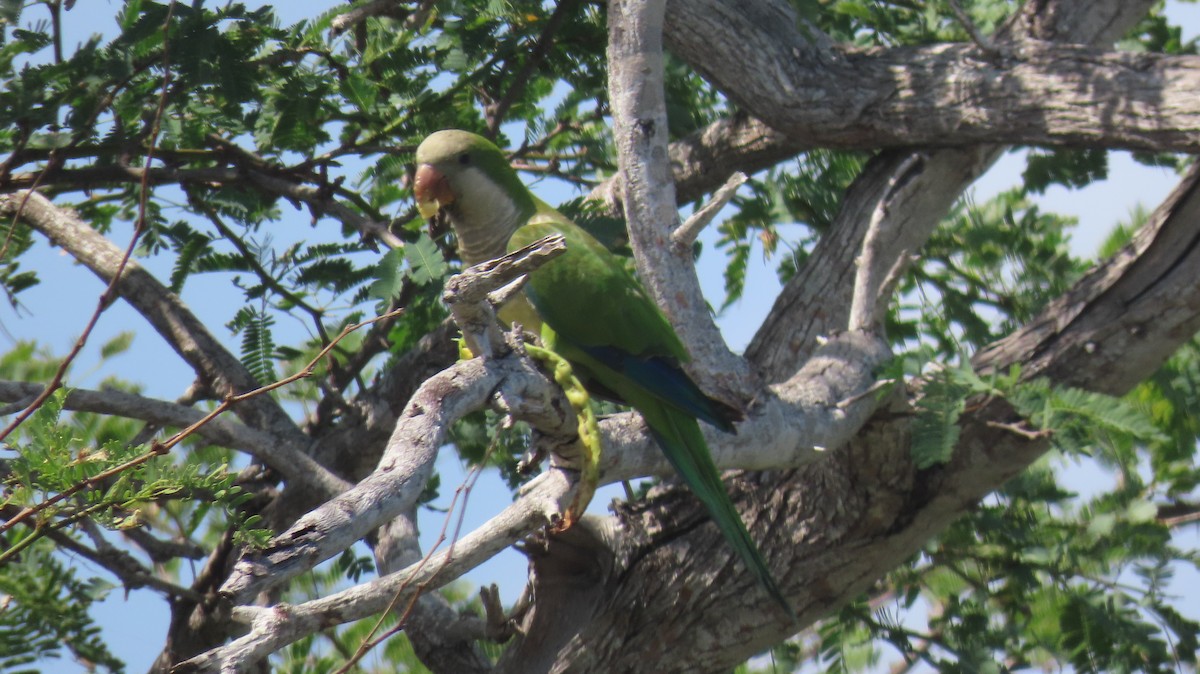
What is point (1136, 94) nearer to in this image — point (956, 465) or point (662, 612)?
point (956, 465)

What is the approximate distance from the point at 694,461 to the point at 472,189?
110 cm

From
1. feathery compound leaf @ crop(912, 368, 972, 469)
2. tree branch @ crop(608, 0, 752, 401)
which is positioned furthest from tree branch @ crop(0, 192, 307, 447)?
feathery compound leaf @ crop(912, 368, 972, 469)

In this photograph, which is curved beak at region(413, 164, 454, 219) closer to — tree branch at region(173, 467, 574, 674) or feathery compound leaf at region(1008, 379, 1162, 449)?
tree branch at region(173, 467, 574, 674)

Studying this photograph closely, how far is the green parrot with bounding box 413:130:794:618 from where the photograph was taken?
283 cm

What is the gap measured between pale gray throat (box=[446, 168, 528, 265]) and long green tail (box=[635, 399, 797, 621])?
78 cm

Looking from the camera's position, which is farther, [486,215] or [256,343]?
[256,343]

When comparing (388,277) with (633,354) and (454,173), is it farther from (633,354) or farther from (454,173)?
(633,354)

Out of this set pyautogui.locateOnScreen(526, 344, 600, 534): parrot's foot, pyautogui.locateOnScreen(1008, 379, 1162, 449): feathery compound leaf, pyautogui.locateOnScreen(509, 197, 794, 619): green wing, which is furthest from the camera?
pyautogui.locateOnScreen(509, 197, 794, 619): green wing

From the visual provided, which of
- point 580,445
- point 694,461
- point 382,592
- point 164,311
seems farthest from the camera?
point 164,311

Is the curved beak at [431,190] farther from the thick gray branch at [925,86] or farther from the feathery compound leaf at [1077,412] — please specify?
the feathery compound leaf at [1077,412]

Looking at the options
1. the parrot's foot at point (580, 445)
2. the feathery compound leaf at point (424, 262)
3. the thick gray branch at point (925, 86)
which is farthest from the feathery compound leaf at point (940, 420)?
the feathery compound leaf at point (424, 262)

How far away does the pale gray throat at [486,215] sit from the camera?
11.1ft

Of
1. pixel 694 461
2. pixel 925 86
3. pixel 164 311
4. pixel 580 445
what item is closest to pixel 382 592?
pixel 580 445

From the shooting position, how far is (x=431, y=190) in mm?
3373
